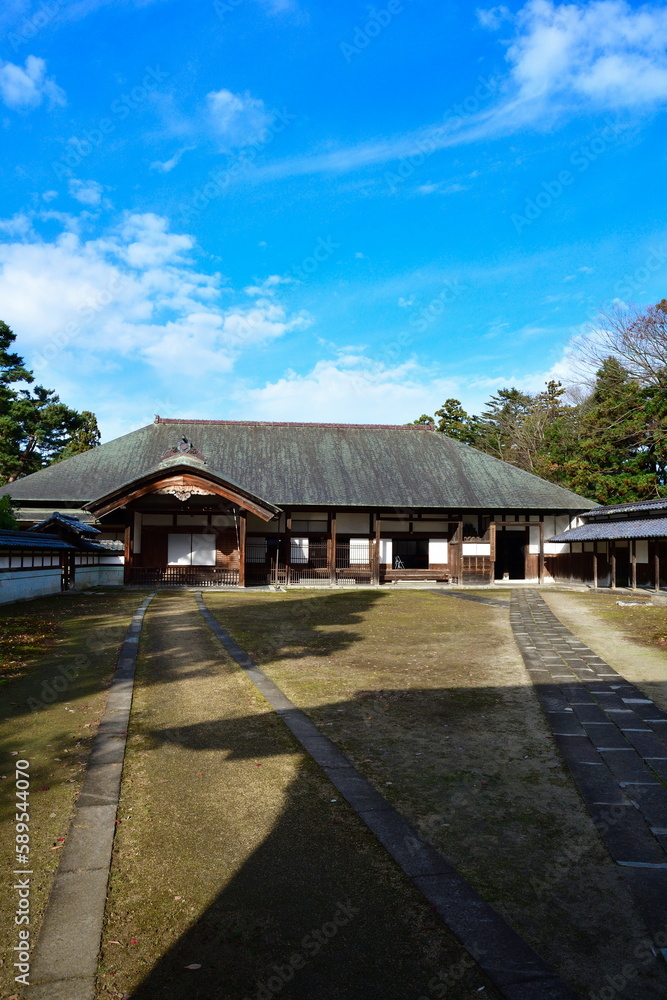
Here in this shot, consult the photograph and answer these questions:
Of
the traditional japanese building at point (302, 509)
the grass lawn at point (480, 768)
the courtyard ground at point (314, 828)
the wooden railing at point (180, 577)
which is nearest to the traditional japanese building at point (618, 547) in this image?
the traditional japanese building at point (302, 509)

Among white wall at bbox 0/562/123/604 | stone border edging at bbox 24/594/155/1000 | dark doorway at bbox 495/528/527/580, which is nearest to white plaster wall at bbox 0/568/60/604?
white wall at bbox 0/562/123/604

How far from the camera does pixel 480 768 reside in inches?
177

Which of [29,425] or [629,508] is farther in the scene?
[29,425]

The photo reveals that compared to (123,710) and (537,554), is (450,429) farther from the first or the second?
(123,710)

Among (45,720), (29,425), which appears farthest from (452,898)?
(29,425)

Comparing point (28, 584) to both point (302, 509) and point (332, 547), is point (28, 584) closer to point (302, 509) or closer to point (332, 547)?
point (302, 509)

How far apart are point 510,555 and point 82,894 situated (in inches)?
1165

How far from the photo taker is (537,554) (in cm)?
2778

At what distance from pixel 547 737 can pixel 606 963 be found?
2890mm

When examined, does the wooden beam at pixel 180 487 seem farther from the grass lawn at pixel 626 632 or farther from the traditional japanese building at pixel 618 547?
the traditional japanese building at pixel 618 547

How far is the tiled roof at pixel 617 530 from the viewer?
67.1ft

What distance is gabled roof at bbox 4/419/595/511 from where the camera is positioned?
85.4ft

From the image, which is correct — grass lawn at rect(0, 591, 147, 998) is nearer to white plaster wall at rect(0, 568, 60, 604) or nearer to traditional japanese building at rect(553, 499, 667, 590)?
white plaster wall at rect(0, 568, 60, 604)

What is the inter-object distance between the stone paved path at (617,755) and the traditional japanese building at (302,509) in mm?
15920
